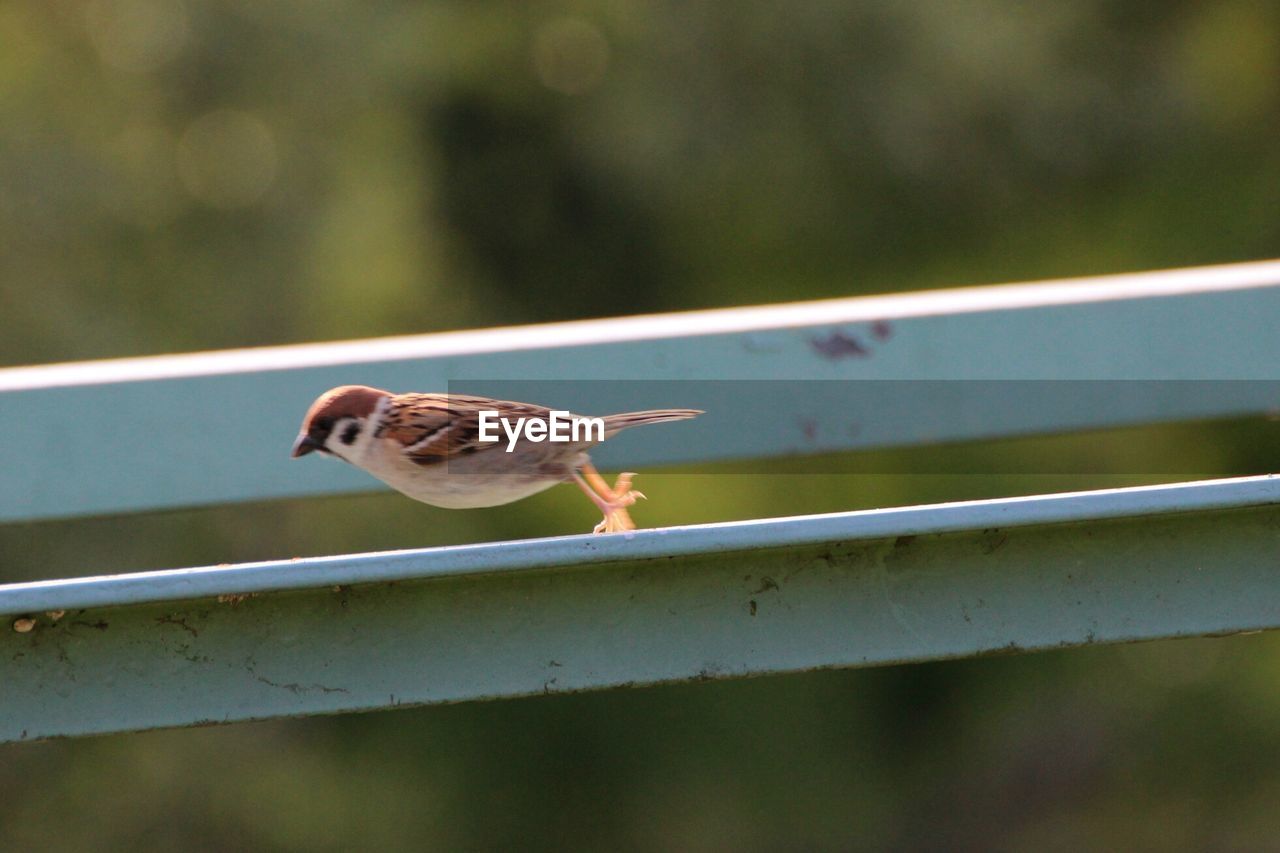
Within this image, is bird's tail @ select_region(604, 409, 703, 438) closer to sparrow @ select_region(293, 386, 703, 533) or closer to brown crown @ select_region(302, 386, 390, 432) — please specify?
sparrow @ select_region(293, 386, 703, 533)

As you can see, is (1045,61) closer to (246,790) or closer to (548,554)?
(246,790)

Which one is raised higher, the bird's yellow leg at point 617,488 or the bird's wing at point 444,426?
the bird's wing at point 444,426


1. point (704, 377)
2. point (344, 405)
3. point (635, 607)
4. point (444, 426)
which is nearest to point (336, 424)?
point (344, 405)

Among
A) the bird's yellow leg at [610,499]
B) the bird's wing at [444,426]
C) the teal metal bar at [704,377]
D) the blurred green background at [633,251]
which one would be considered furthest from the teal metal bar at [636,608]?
the blurred green background at [633,251]

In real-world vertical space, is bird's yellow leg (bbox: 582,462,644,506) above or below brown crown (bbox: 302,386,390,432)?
below

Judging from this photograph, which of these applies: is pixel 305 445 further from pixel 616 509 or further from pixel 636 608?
pixel 636 608

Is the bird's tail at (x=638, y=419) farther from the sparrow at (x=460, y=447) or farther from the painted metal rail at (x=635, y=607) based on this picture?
the painted metal rail at (x=635, y=607)

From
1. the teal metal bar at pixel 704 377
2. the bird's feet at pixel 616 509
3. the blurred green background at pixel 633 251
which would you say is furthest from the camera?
the blurred green background at pixel 633 251

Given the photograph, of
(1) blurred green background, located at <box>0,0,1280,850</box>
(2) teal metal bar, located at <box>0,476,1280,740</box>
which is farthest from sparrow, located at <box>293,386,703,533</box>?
(1) blurred green background, located at <box>0,0,1280,850</box>
